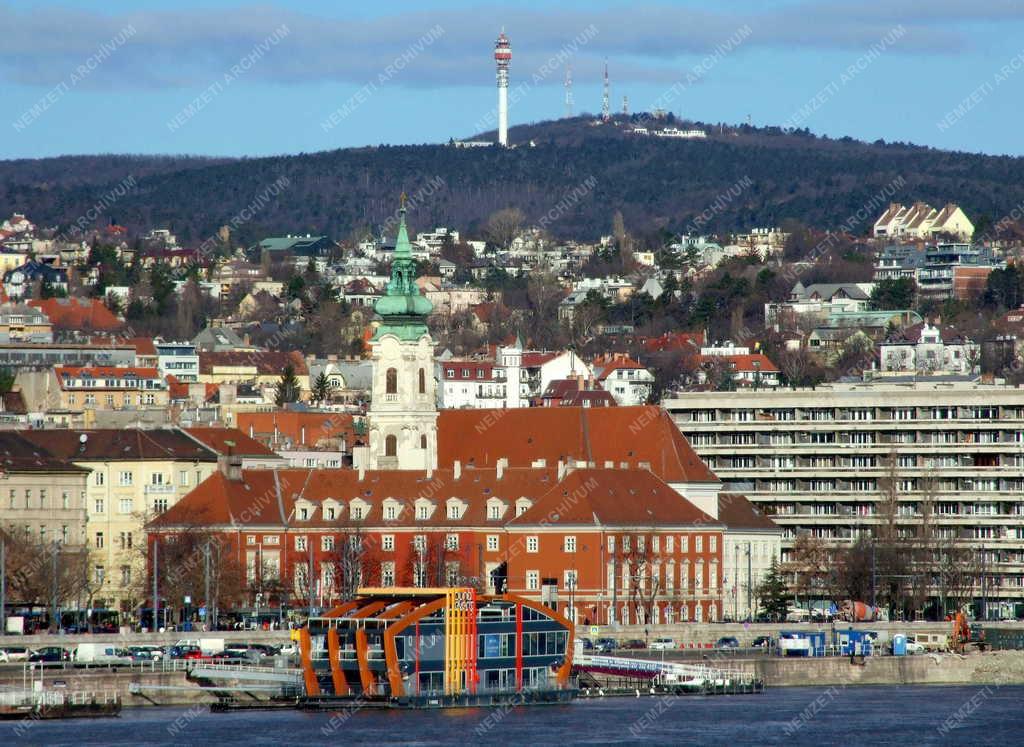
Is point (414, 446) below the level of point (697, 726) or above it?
above

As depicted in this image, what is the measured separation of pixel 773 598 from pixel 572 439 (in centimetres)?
1596

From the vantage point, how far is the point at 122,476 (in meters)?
150

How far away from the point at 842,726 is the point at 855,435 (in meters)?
54.9

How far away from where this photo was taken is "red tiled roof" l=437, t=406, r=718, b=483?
150375 mm

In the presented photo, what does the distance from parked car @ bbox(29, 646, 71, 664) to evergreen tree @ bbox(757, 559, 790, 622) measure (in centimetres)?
3951

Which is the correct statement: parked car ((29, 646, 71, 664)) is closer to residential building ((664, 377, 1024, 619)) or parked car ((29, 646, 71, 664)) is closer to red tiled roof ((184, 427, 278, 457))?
red tiled roof ((184, 427, 278, 457))

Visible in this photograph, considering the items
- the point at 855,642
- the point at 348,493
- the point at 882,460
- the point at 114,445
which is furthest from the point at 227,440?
the point at 855,642

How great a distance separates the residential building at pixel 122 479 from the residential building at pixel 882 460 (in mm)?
25420

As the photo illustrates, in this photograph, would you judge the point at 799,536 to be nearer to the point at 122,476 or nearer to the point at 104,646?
the point at 122,476

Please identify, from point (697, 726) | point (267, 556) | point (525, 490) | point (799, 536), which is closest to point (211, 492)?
point (267, 556)

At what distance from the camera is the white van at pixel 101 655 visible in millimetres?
107812

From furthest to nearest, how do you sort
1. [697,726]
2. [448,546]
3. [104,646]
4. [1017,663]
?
[448,546] < [1017,663] < [104,646] < [697,726]

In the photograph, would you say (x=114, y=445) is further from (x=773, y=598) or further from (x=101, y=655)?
(x=101, y=655)

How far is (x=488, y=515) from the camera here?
464 ft
